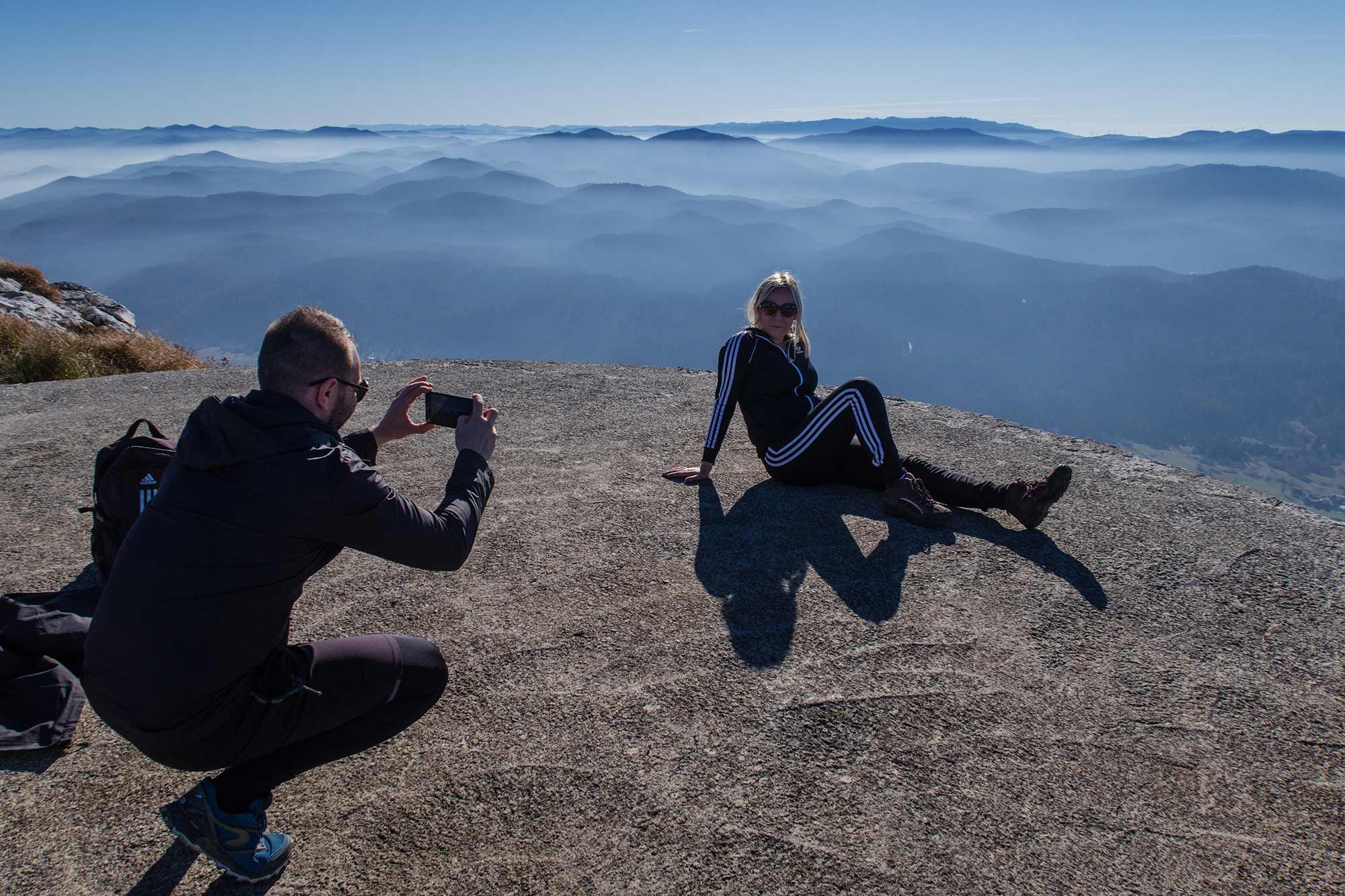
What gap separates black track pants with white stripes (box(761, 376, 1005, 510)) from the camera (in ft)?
15.2

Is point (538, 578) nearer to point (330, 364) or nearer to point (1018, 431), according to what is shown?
point (330, 364)

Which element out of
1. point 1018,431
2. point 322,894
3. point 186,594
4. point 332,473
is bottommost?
point 322,894

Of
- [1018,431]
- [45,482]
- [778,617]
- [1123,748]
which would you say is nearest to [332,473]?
[778,617]

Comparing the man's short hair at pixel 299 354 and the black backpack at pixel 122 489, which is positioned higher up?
the man's short hair at pixel 299 354

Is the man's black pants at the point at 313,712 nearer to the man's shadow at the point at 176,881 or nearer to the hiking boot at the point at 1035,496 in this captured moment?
the man's shadow at the point at 176,881

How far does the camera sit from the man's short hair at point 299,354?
198 cm

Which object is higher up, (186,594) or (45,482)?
(186,594)

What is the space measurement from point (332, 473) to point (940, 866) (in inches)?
80.4

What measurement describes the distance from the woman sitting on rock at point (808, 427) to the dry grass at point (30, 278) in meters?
18.1

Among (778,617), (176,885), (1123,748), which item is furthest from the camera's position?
(778,617)

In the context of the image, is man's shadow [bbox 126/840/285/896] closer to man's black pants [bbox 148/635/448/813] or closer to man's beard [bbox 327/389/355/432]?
man's black pants [bbox 148/635/448/813]

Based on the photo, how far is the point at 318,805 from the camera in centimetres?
249

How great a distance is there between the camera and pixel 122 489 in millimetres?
3400

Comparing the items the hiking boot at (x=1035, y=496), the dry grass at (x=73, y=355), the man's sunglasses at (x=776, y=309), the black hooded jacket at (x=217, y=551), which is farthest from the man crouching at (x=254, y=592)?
the dry grass at (x=73, y=355)
